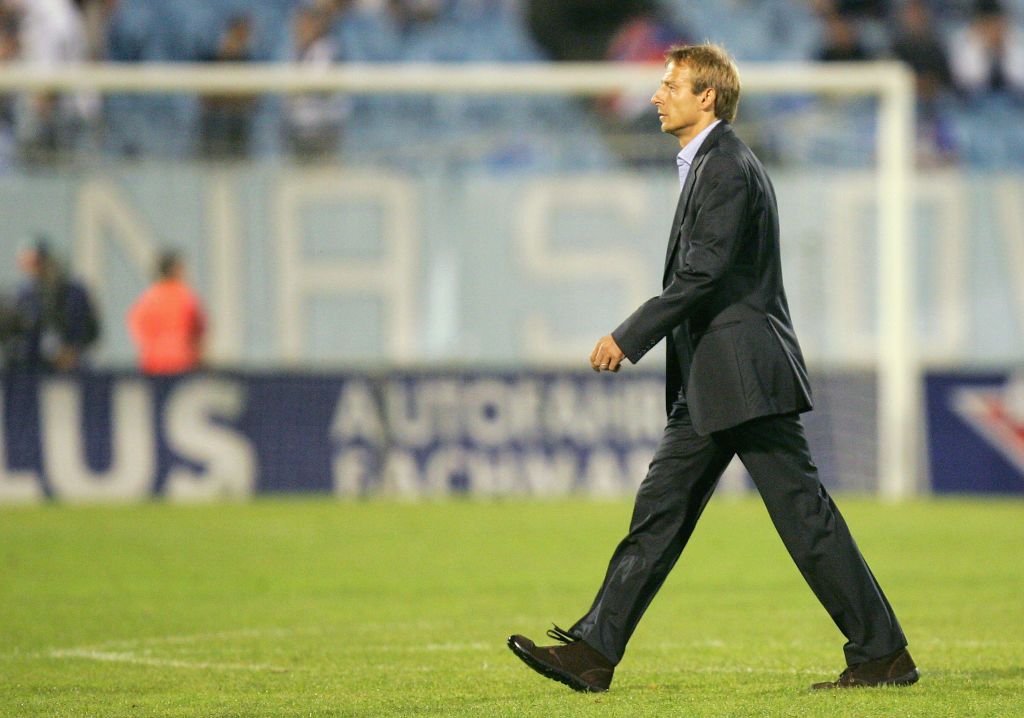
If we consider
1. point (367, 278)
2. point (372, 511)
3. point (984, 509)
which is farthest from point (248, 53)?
point (984, 509)

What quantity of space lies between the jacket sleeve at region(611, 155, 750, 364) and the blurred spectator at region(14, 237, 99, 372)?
11.9m

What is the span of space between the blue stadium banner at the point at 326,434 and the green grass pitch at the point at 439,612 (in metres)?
0.84

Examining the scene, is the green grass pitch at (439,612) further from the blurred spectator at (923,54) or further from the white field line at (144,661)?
the blurred spectator at (923,54)

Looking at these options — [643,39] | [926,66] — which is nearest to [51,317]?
[643,39]

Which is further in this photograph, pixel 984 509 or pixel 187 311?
pixel 187 311

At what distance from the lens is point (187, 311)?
56.5 ft

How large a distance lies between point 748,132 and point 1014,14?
6.87 metres

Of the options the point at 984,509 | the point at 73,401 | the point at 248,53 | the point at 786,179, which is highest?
the point at 248,53

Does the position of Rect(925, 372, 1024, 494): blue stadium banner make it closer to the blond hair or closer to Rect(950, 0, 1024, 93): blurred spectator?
Rect(950, 0, 1024, 93): blurred spectator

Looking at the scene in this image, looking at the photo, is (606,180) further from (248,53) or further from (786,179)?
(248,53)

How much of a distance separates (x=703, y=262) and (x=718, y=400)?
0.45m

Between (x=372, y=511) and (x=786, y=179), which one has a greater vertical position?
(x=786, y=179)

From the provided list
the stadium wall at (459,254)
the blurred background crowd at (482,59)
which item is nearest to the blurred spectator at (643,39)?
the blurred background crowd at (482,59)

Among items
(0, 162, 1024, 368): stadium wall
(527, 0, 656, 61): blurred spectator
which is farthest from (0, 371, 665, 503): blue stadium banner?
(527, 0, 656, 61): blurred spectator
